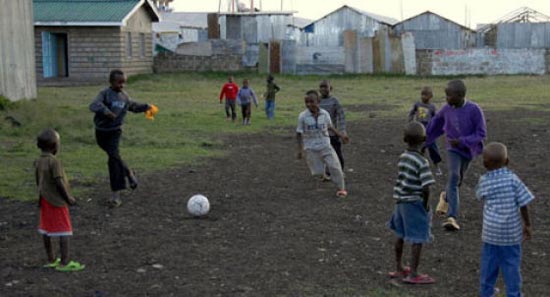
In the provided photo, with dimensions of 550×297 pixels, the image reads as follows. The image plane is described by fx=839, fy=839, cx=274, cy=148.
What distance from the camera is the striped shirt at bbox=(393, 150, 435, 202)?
7.04m

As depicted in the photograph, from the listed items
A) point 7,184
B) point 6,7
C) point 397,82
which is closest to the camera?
point 7,184

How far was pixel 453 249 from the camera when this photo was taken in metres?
8.34

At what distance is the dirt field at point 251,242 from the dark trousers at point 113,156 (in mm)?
354

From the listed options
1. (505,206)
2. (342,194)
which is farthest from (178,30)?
(505,206)

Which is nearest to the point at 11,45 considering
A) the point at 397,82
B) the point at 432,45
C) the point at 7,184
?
the point at 7,184

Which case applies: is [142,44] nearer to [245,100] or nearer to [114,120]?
[245,100]

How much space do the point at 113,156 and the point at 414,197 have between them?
478 centimetres

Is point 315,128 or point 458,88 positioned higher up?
point 458,88

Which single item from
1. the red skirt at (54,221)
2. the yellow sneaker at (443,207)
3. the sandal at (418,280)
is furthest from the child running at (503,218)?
the red skirt at (54,221)

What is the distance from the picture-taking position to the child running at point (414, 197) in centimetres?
705

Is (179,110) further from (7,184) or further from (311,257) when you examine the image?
(311,257)

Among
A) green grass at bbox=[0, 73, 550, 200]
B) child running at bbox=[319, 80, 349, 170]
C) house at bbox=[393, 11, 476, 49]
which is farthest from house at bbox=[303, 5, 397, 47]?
child running at bbox=[319, 80, 349, 170]

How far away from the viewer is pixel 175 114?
24031 millimetres

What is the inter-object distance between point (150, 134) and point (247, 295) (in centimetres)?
1233
